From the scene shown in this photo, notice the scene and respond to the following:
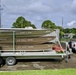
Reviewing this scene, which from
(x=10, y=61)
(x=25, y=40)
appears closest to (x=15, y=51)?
(x=10, y=61)

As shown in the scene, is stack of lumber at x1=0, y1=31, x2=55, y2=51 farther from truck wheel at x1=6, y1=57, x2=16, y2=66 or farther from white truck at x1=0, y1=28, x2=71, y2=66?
truck wheel at x1=6, y1=57, x2=16, y2=66

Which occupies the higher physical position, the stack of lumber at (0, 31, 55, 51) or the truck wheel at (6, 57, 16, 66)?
the stack of lumber at (0, 31, 55, 51)

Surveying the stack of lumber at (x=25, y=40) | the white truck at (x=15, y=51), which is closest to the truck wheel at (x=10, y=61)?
the white truck at (x=15, y=51)

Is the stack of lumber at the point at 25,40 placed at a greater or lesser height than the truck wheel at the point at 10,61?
greater

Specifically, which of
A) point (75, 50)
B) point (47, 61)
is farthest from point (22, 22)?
point (47, 61)

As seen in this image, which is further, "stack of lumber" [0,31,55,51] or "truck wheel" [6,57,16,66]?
"stack of lumber" [0,31,55,51]

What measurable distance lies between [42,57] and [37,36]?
1.19m

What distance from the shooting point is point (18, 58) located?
10695mm

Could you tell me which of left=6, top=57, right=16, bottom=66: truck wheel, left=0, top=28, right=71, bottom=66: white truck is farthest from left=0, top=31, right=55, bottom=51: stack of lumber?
left=6, top=57, right=16, bottom=66: truck wheel

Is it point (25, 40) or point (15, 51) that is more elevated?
point (25, 40)

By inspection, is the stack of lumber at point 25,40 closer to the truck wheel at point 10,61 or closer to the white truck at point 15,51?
the white truck at point 15,51

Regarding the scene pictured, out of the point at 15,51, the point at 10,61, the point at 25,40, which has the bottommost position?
the point at 10,61

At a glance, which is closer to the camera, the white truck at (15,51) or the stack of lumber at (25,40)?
the white truck at (15,51)

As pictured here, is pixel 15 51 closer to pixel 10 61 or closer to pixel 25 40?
pixel 10 61
